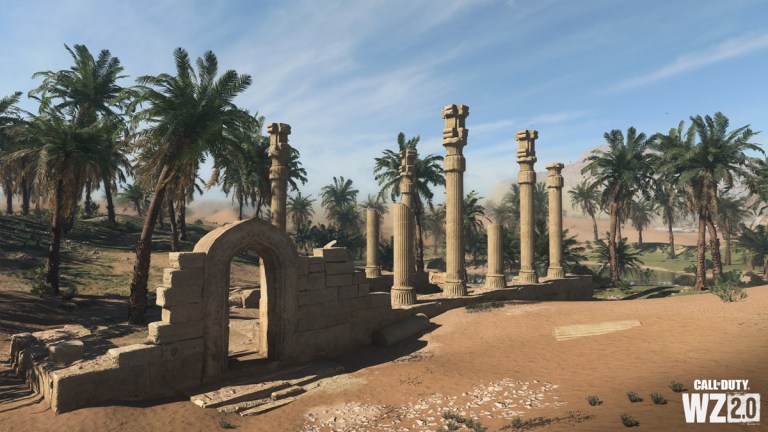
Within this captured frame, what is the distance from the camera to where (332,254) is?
13.8 m

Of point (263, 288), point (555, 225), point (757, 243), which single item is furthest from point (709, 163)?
point (263, 288)

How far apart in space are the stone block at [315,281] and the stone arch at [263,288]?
1.63 ft

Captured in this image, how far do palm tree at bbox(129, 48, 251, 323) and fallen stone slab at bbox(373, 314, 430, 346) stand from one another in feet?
33.0

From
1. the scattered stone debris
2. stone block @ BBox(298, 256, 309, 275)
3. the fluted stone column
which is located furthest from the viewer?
the fluted stone column

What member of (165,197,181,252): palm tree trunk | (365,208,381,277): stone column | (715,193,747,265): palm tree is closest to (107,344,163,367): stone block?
(365,208,381,277): stone column

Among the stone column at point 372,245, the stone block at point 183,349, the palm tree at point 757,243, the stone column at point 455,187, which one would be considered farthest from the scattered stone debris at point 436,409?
the palm tree at point 757,243

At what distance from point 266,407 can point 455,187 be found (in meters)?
12.4

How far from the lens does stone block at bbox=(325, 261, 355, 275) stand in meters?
13.6

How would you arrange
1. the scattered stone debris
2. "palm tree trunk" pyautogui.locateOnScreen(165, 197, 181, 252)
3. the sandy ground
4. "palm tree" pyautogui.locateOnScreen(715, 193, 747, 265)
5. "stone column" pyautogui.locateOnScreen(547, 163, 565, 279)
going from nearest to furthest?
the sandy ground → the scattered stone debris → "stone column" pyautogui.locateOnScreen(547, 163, 565, 279) → "palm tree trunk" pyautogui.locateOnScreen(165, 197, 181, 252) → "palm tree" pyautogui.locateOnScreen(715, 193, 747, 265)

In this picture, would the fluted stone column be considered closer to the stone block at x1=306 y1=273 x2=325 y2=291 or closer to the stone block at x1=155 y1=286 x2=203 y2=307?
the stone block at x1=306 y1=273 x2=325 y2=291

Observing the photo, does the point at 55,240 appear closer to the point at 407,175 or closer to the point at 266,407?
the point at 266,407

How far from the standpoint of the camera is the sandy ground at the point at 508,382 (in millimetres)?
8258

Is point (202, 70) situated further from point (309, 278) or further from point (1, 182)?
point (1, 182)

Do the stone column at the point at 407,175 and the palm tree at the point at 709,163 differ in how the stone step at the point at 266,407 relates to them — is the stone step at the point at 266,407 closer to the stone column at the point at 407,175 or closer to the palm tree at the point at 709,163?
the stone column at the point at 407,175
